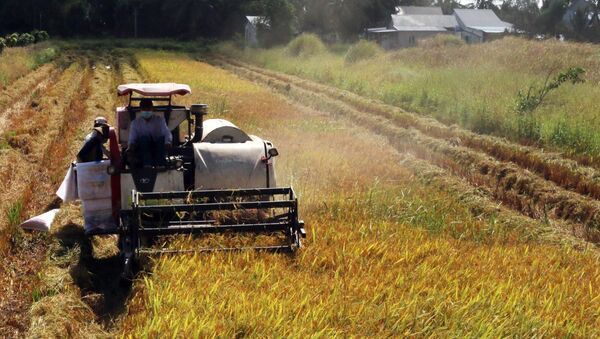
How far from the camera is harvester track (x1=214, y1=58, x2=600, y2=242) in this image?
10.2 meters

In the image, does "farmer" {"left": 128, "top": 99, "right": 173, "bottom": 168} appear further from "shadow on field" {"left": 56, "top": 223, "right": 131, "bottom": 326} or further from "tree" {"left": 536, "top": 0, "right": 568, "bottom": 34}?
"tree" {"left": 536, "top": 0, "right": 568, "bottom": 34}

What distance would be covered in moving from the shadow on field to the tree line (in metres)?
50.7

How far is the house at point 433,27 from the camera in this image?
59156 millimetres

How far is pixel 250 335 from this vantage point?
15.3ft

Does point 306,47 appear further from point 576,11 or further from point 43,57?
point 576,11

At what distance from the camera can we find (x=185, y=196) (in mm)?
7211

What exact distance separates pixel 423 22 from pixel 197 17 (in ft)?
72.1

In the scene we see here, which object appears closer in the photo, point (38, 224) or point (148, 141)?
point (148, 141)

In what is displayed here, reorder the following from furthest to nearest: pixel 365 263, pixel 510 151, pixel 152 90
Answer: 1. pixel 510 151
2. pixel 152 90
3. pixel 365 263

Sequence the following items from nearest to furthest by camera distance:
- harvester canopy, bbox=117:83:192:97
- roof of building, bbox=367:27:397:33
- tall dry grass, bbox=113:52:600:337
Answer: tall dry grass, bbox=113:52:600:337, harvester canopy, bbox=117:83:192:97, roof of building, bbox=367:27:397:33

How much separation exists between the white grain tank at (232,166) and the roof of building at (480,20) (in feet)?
187

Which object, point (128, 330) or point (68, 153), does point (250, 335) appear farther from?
point (68, 153)

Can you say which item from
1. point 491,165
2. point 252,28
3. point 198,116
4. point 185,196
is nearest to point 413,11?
point 252,28

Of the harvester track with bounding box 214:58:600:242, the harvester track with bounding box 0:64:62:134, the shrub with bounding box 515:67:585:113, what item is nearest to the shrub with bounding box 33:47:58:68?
the harvester track with bounding box 0:64:62:134
